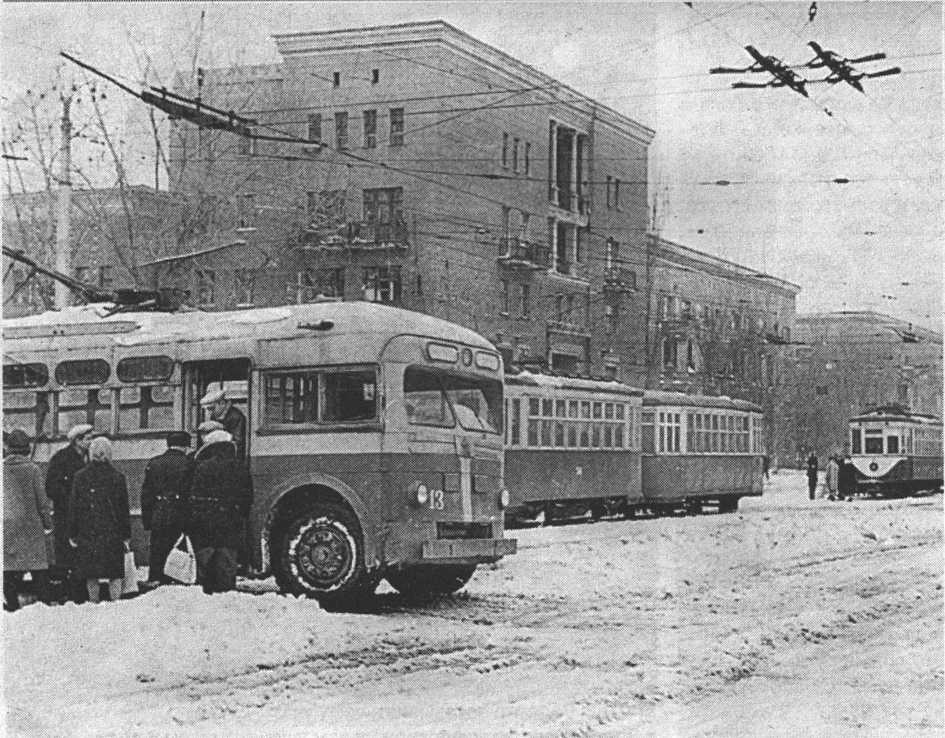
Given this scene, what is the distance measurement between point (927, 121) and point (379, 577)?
4017 millimetres

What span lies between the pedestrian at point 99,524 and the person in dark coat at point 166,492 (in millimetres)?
124

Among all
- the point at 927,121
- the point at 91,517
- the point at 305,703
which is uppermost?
the point at 927,121

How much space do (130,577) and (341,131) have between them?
8.47 feet

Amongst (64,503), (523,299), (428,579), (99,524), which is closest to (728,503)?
(428,579)

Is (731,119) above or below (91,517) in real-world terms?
above

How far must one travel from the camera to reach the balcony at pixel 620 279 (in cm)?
863

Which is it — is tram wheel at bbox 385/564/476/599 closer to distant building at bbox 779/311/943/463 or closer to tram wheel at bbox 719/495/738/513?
distant building at bbox 779/311/943/463

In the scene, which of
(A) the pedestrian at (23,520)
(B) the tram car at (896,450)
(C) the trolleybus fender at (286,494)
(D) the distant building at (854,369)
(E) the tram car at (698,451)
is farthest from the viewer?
(E) the tram car at (698,451)

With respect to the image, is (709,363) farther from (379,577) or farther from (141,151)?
(141,151)

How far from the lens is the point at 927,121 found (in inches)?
340

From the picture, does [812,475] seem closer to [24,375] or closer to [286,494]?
[286,494]

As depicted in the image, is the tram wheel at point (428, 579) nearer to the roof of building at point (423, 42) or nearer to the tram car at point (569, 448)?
the tram car at point (569, 448)

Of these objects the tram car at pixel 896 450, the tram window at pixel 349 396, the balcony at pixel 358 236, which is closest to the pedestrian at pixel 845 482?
the tram car at pixel 896 450

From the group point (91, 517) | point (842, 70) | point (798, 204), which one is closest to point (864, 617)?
point (798, 204)
